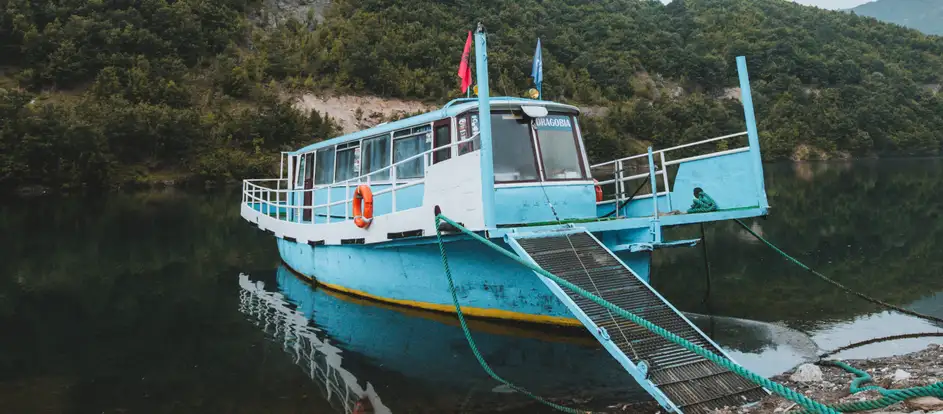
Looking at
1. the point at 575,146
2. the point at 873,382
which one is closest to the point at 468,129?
the point at 575,146

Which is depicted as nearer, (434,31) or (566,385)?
(566,385)

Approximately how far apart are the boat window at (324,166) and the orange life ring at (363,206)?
372 cm

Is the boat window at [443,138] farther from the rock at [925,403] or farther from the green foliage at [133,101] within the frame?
the green foliage at [133,101]

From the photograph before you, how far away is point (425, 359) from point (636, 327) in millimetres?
3260

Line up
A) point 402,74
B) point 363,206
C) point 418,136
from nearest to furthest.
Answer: point 363,206 < point 418,136 < point 402,74

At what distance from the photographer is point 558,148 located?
1086 centimetres

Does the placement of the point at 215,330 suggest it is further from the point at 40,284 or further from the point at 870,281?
the point at 870,281

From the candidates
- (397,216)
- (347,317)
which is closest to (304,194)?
(347,317)

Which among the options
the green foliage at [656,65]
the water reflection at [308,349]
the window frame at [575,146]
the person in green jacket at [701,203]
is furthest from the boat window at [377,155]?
the green foliage at [656,65]

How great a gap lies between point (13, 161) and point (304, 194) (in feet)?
102

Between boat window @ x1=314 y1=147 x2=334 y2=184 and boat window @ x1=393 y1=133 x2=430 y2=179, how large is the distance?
3127 mm

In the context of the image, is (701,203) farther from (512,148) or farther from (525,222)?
(512,148)

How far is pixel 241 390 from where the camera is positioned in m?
8.05

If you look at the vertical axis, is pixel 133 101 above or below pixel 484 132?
above
